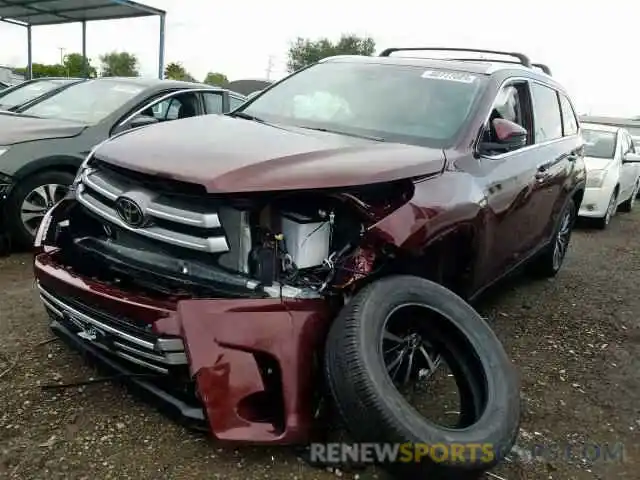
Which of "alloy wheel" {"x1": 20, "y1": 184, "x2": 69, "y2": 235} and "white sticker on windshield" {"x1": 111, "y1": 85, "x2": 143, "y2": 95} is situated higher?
"white sticker on windshield" {"x1": 111, "y1": 85, "x2": 143, "y2": 95}

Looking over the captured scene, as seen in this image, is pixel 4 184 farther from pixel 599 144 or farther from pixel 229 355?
pixel 599 144

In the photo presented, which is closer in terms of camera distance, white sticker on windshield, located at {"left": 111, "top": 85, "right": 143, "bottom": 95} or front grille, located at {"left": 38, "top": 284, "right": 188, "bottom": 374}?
front grille, located at {"left": 38, "top": 284, "right": 188, "bottom": 374}

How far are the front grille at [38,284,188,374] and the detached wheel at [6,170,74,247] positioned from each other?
88.1 inches

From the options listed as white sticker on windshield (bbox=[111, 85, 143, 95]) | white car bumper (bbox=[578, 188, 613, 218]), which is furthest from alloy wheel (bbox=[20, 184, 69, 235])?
white car bumper (bbox=[578, 188, 613, 218])

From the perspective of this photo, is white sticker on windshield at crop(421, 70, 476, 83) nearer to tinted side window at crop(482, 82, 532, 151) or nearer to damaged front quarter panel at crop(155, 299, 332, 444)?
tinted side window at crop(482, 82, 532, 151)

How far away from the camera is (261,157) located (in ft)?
8.63

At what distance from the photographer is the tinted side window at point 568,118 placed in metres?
5.25

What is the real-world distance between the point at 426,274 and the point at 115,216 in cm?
150

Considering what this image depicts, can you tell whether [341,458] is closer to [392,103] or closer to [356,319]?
[356,319]

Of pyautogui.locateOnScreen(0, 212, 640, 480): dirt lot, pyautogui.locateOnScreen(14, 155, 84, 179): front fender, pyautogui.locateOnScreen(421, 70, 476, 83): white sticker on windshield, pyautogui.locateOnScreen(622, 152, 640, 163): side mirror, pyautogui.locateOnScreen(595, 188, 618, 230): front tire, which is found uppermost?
pyautogui.locateOnScreen(421, 70, 476, 83): white sticker on windshield

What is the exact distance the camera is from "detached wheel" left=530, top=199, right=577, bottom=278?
204 inches

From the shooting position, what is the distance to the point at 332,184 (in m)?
2.48

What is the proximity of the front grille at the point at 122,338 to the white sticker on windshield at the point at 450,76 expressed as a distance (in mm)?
2372

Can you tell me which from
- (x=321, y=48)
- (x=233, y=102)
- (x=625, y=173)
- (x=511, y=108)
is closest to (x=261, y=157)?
(x=511, y=108)
